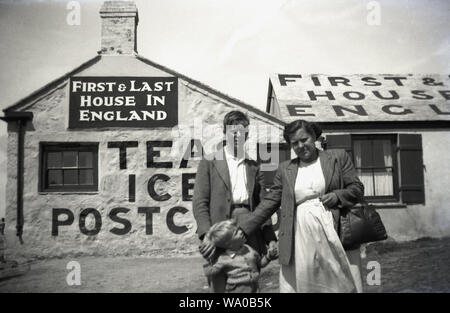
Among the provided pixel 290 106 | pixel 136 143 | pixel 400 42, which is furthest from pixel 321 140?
pixel 136 143

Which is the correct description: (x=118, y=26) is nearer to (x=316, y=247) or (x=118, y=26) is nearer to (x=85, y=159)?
(x=85, y=159)

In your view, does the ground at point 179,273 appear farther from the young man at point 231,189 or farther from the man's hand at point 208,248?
the man's hand at point 208,248

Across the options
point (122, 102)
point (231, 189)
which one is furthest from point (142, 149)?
point (231, 189)

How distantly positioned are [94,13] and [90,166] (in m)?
3.03

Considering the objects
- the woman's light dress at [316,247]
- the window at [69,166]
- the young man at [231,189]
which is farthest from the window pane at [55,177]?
the woman's light dress at [316,247]

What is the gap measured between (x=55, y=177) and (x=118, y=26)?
3.26 metres

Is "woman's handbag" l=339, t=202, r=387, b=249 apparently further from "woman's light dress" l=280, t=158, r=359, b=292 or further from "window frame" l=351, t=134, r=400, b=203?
"window frame" l=351, t=134, r=400, b=203

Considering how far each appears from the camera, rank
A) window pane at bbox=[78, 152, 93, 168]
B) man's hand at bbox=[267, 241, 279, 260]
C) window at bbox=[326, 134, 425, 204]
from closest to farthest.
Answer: man's hand at bbox=[267, 241, 279, 260] < window pane at bbox=[78, 152, 93, 168] < window at bbox=[326, 134, 425, 204]

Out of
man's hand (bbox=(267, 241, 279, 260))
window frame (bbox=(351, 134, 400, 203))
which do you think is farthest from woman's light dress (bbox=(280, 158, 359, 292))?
window frame (bbox=(351, 134, 400, 203))

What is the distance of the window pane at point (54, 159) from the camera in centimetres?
789

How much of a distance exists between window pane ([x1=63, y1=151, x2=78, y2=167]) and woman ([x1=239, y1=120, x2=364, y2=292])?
5.49m

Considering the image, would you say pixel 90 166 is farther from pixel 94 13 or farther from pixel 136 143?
pixel 94 13

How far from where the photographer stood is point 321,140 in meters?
8.12

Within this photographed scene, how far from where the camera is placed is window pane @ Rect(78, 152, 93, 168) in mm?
7949
